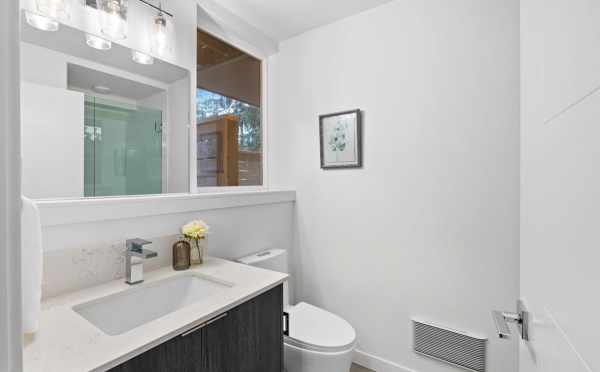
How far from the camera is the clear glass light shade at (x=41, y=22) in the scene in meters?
1.14

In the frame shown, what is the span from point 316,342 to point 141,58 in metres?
1.74

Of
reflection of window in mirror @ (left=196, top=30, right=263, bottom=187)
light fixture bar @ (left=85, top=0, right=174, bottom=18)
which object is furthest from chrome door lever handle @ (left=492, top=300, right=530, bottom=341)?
light fixture bar @ (left=85, top=0, right=174, bottom=18)

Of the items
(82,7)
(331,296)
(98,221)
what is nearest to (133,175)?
(98,221)

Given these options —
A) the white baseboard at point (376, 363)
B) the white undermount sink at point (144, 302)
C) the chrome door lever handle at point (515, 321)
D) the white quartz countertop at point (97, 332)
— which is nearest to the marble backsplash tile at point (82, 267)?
the white quartz countertop at point (97, 332)

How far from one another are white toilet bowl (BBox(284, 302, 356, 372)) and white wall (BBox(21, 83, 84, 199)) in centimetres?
127

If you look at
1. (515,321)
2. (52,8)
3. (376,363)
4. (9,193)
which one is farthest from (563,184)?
(376,363)

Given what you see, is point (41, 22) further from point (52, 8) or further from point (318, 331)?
point (318, 331)

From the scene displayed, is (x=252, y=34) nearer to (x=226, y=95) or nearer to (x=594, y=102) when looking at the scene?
(x=226, y=95)

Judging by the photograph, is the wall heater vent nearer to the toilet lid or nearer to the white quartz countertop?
the toilet lid

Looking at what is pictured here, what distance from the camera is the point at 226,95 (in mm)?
2158

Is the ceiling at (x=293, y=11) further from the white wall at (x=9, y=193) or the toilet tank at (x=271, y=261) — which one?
the white wall at (x=9, y=193)

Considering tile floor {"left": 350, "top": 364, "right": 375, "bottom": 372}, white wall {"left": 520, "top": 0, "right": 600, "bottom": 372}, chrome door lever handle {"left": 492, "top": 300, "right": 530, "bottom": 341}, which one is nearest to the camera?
white wall {"left": 520, "top": 0, "right": 600, "bottom": 372}

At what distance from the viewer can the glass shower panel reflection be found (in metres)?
1.28

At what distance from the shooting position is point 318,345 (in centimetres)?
144
